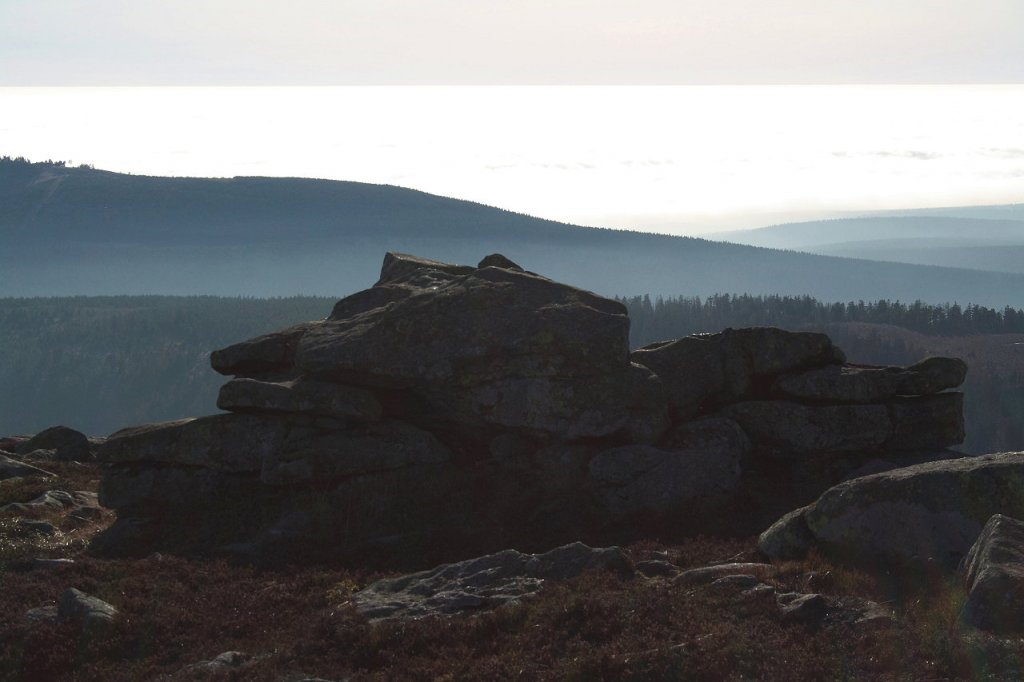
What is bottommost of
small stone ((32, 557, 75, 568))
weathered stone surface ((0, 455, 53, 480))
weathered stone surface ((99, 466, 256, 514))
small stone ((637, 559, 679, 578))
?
small stone ((32, 557, 75, 568))

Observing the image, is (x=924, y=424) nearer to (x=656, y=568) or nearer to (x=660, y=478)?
(x=660, y=478)

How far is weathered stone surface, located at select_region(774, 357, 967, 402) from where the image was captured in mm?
35125

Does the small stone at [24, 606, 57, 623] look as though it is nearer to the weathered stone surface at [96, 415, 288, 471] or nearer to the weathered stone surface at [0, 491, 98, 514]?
the weathered stone surface at [96, 415, 288, 471]

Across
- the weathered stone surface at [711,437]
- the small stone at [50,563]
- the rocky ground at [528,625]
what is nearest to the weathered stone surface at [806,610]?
the rocky ground at [528,625]

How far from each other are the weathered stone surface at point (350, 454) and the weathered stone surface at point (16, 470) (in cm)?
1263

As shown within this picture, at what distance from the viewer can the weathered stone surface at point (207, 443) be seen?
110ft

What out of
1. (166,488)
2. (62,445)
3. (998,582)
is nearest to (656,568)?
(998,582)

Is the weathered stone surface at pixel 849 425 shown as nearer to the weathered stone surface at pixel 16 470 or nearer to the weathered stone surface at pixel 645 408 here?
the weathered stone surface at pixel 645 408

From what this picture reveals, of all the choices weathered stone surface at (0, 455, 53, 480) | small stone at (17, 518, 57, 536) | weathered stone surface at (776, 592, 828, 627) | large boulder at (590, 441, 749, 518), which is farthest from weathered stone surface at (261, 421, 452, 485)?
weathered stone surface at (776, 592, 828, 627)

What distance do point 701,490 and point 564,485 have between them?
14.7ft

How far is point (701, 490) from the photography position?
31688 millimetres

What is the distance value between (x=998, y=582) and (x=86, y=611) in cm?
1974

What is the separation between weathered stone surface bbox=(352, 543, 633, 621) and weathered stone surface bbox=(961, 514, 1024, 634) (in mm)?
7630

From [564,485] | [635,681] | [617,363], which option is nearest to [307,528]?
[564,485]
